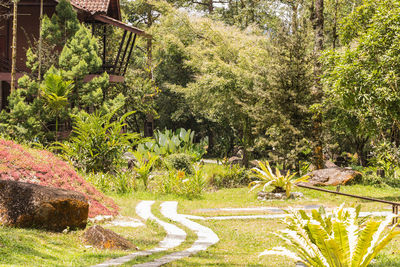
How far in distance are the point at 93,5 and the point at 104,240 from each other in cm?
1913

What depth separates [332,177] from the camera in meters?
19.2

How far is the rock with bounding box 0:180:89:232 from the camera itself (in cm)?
812

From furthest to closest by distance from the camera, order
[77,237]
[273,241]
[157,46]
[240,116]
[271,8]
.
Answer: [271,8]
[157,46]
[240,116]
[273,241]
[77,237]

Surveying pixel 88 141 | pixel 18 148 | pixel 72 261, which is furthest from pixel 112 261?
pixel 88 141

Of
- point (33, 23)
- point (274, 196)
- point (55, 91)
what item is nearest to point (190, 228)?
point (274, 196)

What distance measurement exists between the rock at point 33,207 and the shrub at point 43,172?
1.92 meters

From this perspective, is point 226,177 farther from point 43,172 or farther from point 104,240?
point 104,240

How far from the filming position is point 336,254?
4.80 meters

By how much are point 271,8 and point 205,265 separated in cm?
3317

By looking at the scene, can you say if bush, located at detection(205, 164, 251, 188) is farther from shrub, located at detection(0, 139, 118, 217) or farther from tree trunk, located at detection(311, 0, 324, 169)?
shrub, located at detection(0, 139, 118, 217)

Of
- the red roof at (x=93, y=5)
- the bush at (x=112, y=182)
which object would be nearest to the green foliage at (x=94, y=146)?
the bush at (x=112, y=182)

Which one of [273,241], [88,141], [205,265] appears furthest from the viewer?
[88,141]

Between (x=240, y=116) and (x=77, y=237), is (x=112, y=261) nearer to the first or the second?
(x=77, y=237)

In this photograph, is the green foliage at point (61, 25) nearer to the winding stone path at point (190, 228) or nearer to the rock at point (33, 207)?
the winding stone path at point (190, 228)
